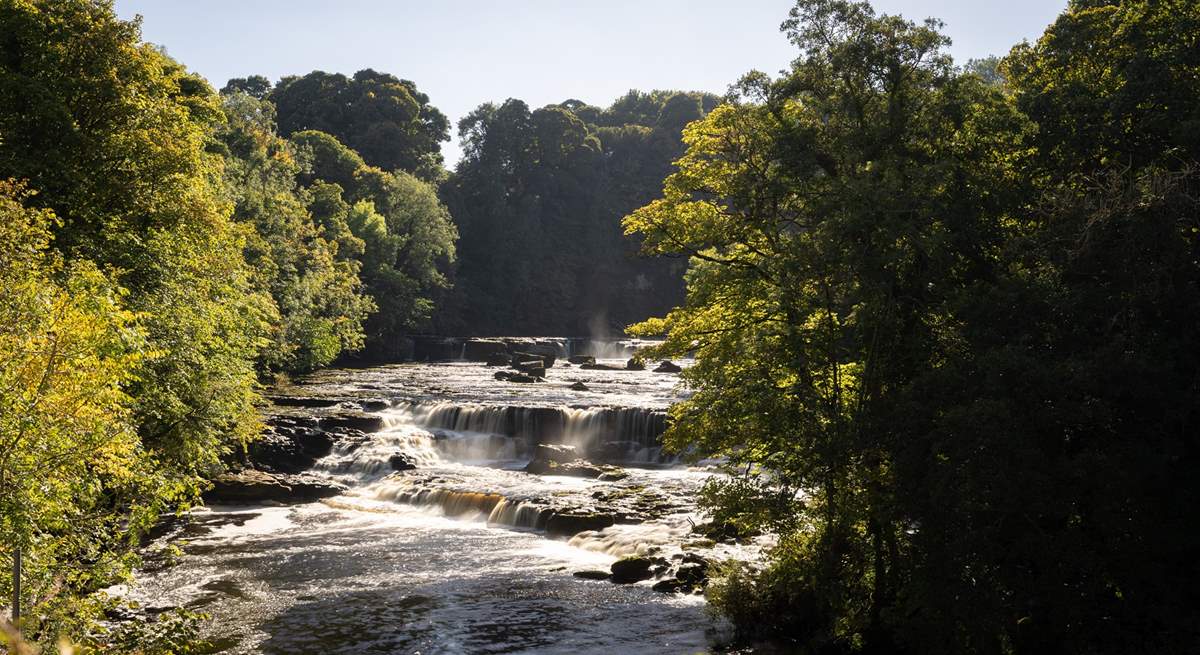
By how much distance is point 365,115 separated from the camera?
96.1 meters

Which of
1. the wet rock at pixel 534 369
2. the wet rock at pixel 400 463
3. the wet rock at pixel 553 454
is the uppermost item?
the wet rock at pixel 534 369

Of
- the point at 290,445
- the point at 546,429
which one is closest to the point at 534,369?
the point at 546,429

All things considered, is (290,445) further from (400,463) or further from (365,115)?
(365,115)

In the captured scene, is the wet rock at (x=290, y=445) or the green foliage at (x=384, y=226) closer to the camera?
the wet rock at (x=290, y=445)

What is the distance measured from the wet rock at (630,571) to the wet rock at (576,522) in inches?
160

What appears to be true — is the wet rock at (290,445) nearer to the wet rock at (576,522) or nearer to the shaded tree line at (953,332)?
the wet rock at (576,522)

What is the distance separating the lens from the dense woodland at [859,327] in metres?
11.7

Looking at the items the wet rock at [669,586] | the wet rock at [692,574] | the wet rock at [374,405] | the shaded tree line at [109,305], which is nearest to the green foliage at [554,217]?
the shaded tree line at [109,305]

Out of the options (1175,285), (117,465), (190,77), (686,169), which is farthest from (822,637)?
(190,77)

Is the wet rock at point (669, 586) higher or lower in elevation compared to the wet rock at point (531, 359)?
lower

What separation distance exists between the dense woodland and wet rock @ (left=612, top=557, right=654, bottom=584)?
14.3 feet

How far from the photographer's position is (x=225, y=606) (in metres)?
18.8

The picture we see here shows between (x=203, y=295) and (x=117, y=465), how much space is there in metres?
13.5

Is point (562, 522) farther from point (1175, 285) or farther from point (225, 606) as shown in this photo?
point (1175, 285)
